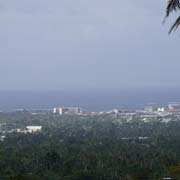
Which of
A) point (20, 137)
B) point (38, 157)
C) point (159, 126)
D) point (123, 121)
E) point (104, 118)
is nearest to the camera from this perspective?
point (38, 157)

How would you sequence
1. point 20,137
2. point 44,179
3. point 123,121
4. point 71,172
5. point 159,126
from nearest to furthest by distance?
point 44,179 → point 71,172 → point 20,137 → point 159,126 → point 123,121

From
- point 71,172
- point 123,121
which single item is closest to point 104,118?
point 123,121

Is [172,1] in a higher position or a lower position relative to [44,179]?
higher

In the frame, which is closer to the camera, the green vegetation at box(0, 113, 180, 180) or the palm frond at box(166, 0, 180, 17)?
the palm frond at box(166, 0, 180, 17)

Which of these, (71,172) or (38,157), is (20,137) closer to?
(38,157)

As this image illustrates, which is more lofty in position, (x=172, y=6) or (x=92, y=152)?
(x=172, y=6)

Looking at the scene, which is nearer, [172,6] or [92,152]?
[172,6]

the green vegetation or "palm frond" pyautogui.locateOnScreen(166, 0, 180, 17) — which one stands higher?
"palm frond" pyautogui.locateOnScreen(166, 0, 180, 17)

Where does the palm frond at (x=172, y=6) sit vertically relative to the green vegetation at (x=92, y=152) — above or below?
above
